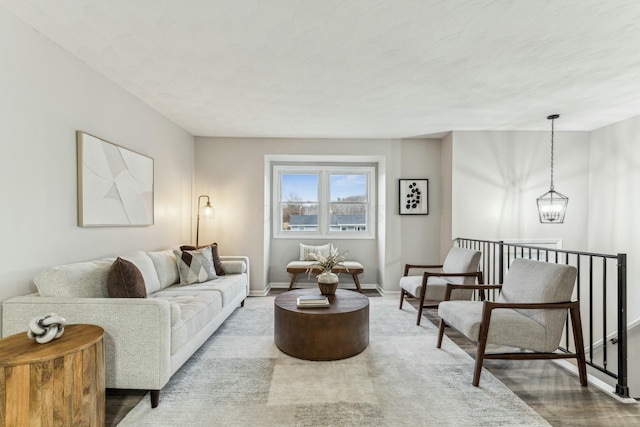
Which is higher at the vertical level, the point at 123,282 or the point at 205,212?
the point at 205,212

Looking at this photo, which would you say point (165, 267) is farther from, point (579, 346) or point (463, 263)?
point (579, 346)

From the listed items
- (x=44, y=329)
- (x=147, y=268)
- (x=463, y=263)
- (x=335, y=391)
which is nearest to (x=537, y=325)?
(x=463, y=263)

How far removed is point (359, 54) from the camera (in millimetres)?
2449

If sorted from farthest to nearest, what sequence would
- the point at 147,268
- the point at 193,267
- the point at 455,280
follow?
1. the point at 455,280
2. the point at 193,267
3. the point at 147,268

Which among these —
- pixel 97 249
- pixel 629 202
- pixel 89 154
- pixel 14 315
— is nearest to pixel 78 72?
pixel 89 154

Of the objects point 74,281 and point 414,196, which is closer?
point 74,281

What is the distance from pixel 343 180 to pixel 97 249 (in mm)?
3905

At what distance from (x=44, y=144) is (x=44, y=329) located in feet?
4.55

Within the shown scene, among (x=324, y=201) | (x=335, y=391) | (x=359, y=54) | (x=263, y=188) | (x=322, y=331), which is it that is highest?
(x=359, y=54)

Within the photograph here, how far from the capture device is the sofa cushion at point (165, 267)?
329 centimetres

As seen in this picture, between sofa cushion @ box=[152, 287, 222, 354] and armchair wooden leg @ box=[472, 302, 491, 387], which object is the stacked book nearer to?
sofa cushion @ box=[152, 287, 222, 354]

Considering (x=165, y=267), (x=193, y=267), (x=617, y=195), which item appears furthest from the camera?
(x=617, y=195)

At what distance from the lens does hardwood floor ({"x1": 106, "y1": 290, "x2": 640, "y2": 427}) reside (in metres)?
1.91

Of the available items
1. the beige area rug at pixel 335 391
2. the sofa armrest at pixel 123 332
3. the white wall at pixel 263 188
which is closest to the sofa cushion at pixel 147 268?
the beige area rug at pixel 335 391
